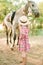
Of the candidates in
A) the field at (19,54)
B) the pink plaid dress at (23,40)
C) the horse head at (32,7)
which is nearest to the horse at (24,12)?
the horse head at (32,7)

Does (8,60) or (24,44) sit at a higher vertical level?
(24,44)

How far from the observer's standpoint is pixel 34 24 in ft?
9.39

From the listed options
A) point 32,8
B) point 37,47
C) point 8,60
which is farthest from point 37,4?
point 8,60

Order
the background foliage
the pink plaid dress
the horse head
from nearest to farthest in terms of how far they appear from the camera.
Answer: the pink plaid dress < the horse head < the background foliage

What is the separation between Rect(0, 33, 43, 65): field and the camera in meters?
2.42

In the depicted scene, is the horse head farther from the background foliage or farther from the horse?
the background foliage

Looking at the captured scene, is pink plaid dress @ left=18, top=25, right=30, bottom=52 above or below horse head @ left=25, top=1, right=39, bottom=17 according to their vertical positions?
below

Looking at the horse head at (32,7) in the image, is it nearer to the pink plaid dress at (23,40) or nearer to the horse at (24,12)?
the horse at (24,12)

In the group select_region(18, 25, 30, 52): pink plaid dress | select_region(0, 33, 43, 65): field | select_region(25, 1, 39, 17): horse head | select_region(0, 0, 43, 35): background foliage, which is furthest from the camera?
select_region(0, 0, 43, 35): background foliage

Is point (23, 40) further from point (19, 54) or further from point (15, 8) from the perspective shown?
point (15, 8)

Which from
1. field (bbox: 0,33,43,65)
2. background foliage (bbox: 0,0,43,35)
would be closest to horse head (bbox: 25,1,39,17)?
background foliage (bbox: 0,0,43,35)

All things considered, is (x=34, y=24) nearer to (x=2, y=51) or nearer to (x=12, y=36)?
(x=12, y=36)

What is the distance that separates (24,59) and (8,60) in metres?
0.28

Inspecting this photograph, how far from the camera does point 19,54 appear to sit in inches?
103
